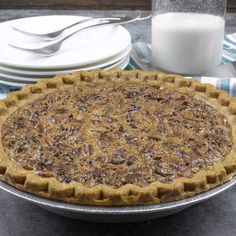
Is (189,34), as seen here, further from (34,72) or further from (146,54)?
(34,72)

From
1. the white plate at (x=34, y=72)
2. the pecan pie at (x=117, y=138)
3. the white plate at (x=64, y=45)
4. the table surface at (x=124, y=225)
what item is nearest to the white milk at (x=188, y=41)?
the white plate at (x=64, y=45)

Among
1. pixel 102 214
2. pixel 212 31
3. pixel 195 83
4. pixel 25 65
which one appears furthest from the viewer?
pixel 212 31

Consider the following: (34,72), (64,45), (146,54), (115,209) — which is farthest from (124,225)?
(146,54)

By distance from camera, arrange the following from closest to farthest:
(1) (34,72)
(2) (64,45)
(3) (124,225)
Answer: (3) (124,225) < (1) (34,72) < (2) (64,45)

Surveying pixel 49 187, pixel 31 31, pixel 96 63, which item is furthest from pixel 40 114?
pixel 31 31

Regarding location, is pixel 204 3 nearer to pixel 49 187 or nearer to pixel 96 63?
pixel 96 63

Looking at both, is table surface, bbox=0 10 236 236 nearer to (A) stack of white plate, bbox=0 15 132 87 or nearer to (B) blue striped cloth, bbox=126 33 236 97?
(A) stack of white plate, bbox=0 15 132 87
